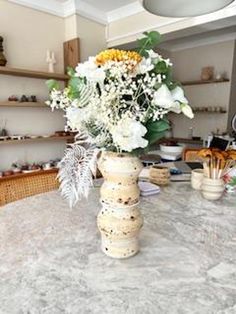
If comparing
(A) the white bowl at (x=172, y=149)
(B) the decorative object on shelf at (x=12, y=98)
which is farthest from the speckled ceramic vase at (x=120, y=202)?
(A) the white bowl at (x=172, y=149)

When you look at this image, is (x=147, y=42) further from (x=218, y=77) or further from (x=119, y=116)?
(x=218, y=77)

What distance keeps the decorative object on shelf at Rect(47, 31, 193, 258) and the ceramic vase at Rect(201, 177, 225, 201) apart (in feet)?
2.20

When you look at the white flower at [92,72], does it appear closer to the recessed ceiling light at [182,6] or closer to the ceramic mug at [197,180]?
the recessed ceiling light at [182,6]

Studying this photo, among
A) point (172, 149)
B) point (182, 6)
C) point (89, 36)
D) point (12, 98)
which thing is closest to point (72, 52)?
point (89, 36)

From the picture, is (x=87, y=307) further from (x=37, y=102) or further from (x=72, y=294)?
(x=37, y=102)

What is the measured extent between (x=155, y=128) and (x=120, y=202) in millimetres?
242

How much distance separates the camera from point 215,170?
4.43ft

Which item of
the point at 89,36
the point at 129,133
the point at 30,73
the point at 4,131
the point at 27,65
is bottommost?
the point at 4,131

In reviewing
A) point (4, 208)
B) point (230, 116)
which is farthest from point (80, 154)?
point (230, 116)

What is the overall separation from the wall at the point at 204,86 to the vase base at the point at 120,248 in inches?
145

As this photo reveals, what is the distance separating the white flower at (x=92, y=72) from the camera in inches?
28.4

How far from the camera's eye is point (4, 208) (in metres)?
1.23

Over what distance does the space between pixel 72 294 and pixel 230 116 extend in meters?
3.94

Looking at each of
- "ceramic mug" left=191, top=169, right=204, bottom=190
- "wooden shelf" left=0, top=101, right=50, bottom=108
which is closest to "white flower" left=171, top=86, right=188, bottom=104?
"ceramic mug" left=191, top=169, right=204, bottom=190
